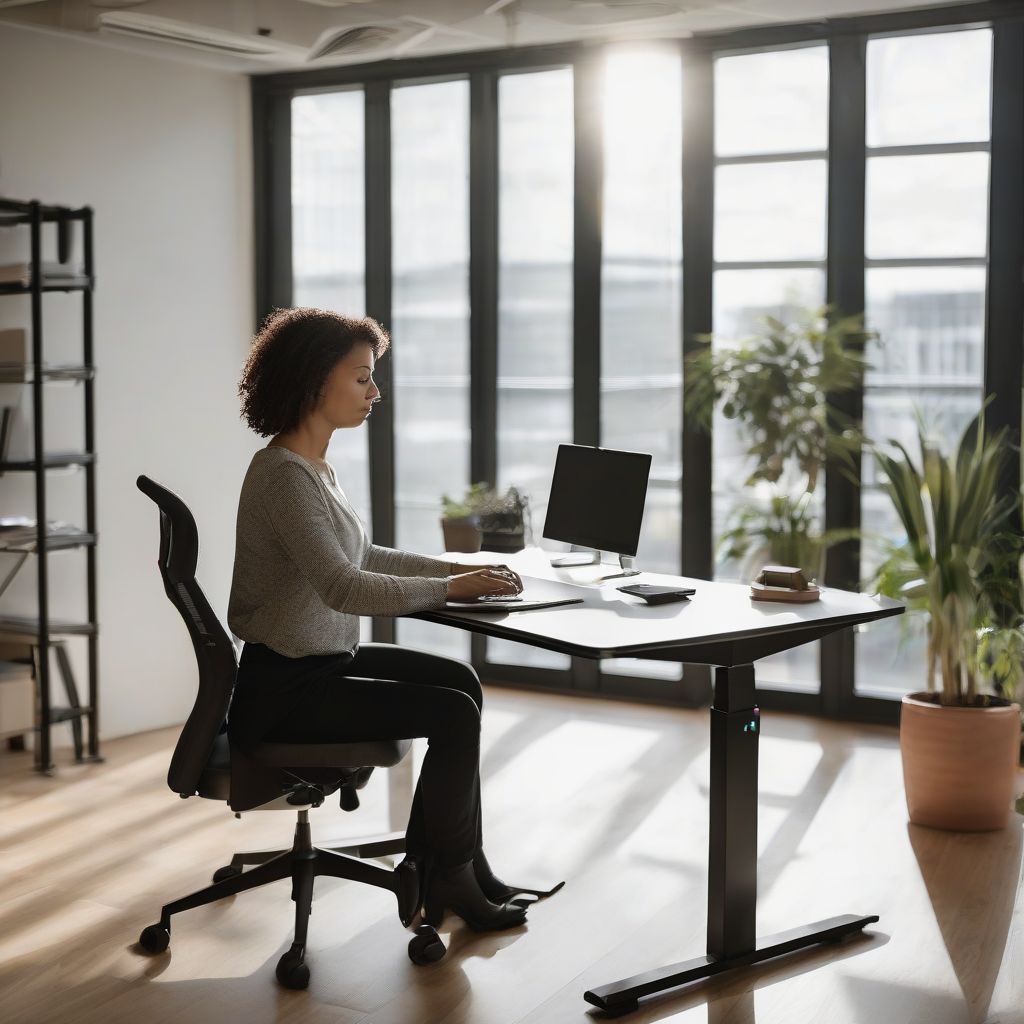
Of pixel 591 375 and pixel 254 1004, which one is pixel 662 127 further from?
pixel 254 1004

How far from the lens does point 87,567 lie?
5141mm

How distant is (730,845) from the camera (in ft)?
10.2

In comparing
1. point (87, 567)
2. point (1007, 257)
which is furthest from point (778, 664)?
point (87, 567)

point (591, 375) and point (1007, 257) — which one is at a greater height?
point (1007, 257)

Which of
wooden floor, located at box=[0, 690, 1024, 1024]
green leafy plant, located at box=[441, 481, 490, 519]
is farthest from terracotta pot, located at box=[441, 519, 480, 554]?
wooden floor, located at box=[0, 690, 1024, 1024]

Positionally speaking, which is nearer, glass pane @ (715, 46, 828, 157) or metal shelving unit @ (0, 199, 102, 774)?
metal shelving unit @ (0, 199, 102, 774)

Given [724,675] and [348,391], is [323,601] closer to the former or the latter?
[348,391]

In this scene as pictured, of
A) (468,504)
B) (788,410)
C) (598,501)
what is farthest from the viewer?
(468,504)

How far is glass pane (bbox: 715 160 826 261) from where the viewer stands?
17.7 ft

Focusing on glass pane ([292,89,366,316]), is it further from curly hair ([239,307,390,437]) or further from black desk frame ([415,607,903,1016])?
black desk frame ([415,607,903,1016])

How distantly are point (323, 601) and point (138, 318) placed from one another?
2840 mm

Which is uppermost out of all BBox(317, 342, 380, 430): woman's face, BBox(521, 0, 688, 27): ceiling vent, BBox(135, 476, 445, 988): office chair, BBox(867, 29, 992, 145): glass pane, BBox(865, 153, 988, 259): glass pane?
BBox(521, 0, 688, 27): ceiling vent

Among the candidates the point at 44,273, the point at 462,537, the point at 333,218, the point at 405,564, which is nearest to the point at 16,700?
the point at 44,273

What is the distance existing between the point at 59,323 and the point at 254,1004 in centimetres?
315
